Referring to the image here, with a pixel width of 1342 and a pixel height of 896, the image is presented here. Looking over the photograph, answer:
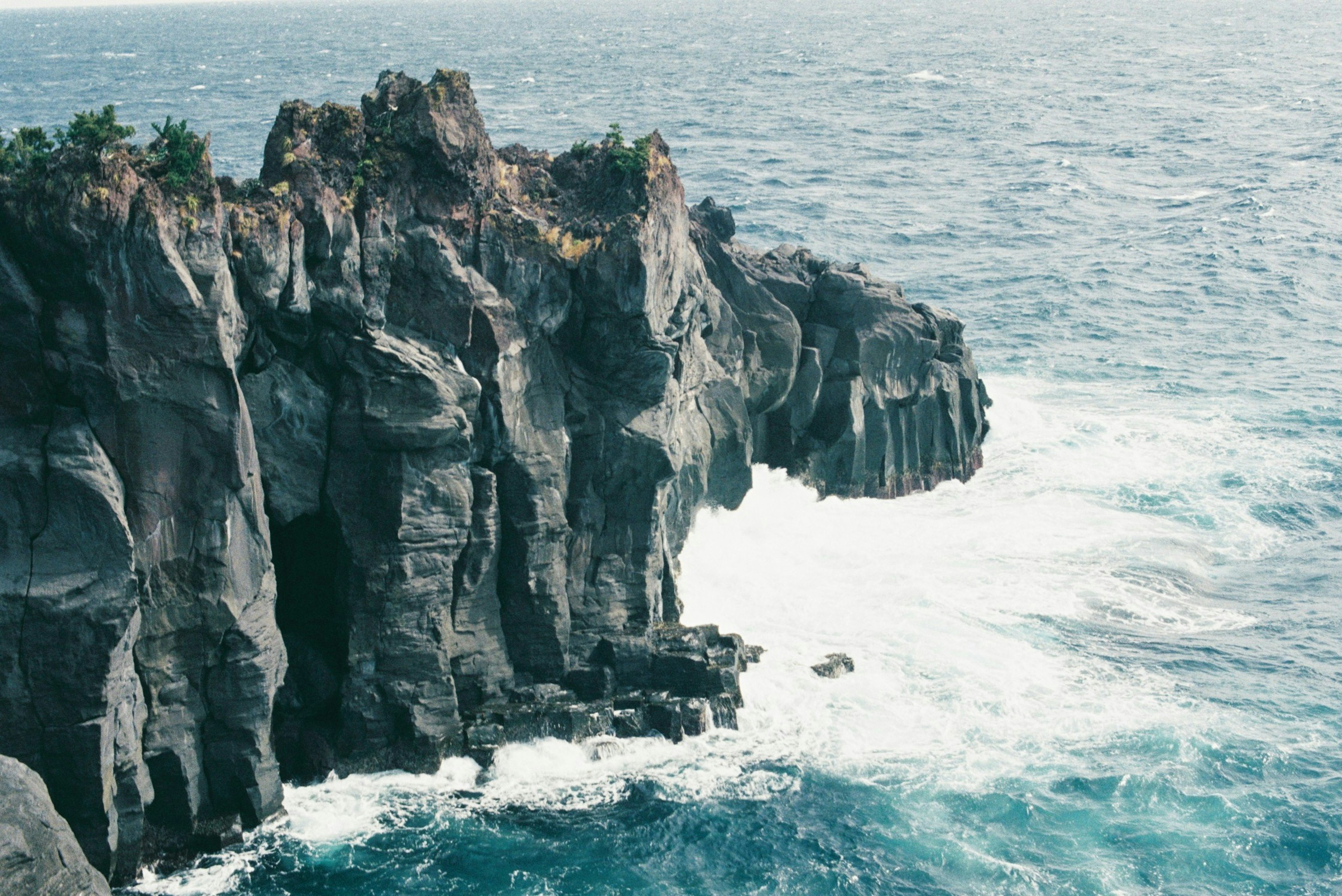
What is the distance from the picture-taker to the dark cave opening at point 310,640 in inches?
2183

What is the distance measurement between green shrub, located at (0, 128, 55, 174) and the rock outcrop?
19.0 meters

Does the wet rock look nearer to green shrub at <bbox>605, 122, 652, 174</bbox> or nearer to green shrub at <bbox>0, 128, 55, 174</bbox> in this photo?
green shrub at <bbox>605, 122, 652, 174</bbox>

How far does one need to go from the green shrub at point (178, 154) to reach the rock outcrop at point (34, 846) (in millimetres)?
19505

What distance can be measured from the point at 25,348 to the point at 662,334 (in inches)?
1069

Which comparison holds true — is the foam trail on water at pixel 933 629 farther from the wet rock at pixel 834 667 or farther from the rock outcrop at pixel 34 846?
the rock outcrop at pixel 34 846

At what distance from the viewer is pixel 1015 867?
52469 mm

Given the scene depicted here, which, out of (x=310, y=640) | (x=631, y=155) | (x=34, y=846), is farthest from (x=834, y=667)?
(x=34, y=846)

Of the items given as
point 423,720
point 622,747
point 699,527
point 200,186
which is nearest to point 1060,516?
point 699,527

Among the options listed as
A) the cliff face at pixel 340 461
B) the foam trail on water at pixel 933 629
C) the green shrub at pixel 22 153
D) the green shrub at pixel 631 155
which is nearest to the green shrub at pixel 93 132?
the cliff face at pixel 340 461

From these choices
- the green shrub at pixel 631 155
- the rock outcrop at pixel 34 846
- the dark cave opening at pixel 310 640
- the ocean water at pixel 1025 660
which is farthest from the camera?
the green shrub at pixel 631 155

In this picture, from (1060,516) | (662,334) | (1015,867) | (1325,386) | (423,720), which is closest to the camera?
(1015,867)

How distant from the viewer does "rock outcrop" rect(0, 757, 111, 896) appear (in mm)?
40969

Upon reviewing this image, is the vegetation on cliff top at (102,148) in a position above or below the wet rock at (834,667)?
above

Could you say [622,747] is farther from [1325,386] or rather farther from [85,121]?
[1325,386]
